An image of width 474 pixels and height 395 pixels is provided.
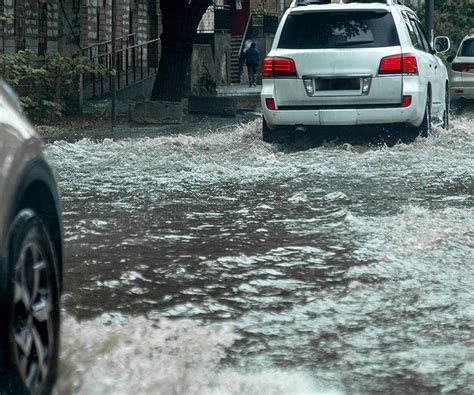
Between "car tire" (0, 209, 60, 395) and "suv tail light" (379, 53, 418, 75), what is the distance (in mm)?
9855

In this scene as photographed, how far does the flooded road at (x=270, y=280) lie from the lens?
4.84m

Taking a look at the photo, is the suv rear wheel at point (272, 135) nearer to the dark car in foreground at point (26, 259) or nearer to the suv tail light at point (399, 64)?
the suv tail light at point (399, 64)

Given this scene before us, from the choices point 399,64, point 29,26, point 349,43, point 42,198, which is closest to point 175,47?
point 29,26

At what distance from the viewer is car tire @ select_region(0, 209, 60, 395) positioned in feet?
12.8

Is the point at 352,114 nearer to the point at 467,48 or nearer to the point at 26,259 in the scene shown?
the point at 26,259

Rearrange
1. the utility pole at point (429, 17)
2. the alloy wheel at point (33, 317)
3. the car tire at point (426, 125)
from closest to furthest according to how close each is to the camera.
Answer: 1. the alloy wheel at point (33, 317)
2. the car tire at point (426, 125)
3. the utility pole at point (429, 17)

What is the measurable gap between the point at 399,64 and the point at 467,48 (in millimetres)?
12182

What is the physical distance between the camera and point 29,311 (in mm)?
4219

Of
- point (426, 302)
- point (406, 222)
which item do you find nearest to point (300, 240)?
point (406, 222)

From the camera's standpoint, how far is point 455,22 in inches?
2060

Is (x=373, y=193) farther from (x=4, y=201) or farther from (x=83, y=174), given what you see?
(x=4, y=201)

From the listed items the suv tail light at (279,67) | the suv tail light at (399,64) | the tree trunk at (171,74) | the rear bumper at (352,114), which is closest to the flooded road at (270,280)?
the rear bumper at (352,114)

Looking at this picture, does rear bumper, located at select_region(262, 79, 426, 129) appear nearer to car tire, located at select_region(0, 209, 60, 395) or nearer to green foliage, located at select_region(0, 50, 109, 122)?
green foliage, located at select_region(0, 50, 109, 122)

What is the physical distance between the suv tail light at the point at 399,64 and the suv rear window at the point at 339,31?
27 cm
